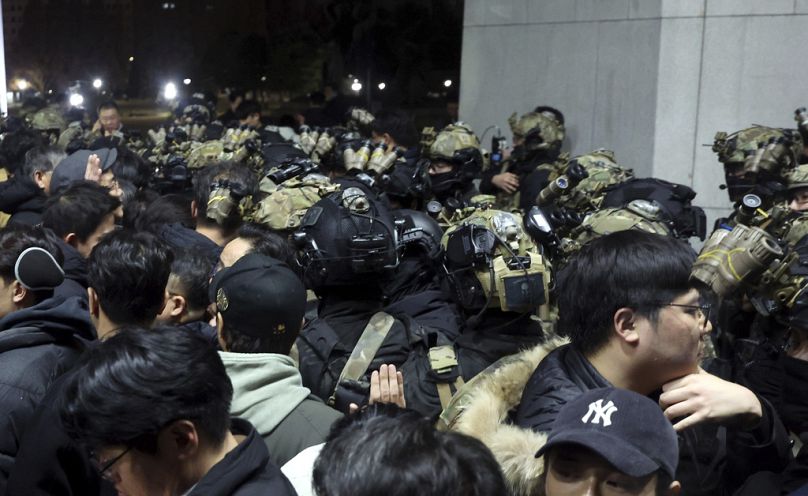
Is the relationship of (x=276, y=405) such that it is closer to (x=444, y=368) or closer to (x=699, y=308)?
(x=444, y=368)

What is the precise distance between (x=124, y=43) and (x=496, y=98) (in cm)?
731

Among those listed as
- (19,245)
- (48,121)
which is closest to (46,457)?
(19,245)

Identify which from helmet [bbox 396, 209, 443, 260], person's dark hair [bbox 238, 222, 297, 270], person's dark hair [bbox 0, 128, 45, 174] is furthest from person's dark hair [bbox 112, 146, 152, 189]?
person's dark hair [bbox 238, 222, 297, 270]

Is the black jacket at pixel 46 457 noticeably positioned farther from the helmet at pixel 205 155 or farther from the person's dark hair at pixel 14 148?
the person's dark hair at pixel 14 148

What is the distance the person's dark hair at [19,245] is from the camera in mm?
3959

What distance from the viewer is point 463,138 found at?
26.9 ft

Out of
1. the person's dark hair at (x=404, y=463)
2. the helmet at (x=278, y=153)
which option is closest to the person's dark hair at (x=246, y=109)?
the helmet at (x=278, y=153)

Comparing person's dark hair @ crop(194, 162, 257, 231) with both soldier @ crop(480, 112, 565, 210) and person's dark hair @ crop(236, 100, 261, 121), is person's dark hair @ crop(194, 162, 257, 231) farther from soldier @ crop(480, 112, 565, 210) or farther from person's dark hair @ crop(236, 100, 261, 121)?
person's dark hair @ crop(236, 100, 261, 121)

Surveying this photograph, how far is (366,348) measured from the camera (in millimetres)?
4281

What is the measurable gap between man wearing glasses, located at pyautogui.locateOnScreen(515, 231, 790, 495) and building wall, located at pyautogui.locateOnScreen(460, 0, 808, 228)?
7212mm

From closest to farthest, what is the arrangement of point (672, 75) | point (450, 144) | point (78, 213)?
point (78, 213), point (450, 144), point (672, 75)

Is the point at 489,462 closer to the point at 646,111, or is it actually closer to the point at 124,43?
the point at 646,111

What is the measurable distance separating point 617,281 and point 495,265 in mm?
1546

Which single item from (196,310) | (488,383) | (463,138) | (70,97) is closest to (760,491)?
(488,383)
